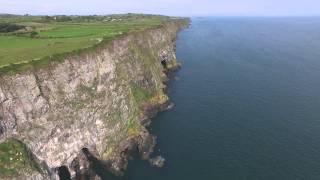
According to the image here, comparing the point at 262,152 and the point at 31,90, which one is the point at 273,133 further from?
the point at 31,90

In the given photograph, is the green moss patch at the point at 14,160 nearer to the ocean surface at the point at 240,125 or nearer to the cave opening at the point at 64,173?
the cave opening at the point at 64,173

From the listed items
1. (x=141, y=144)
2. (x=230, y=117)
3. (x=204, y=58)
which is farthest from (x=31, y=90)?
(x=204, y=58)

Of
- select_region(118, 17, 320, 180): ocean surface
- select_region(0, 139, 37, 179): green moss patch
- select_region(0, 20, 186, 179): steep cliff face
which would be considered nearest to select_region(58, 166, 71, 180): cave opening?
select_region(0, 20, 186, 179): steep cliff face

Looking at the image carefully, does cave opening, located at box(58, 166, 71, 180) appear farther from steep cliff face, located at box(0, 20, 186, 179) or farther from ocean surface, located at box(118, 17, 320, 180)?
ocean surface, located at box(118, 17, 320, 180)

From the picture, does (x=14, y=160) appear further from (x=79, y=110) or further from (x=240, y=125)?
(x=240, y=125)

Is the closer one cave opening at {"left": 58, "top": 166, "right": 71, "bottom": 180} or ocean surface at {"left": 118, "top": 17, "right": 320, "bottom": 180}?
cave opening at {"left": 58, "top": 166, "right": 71, "bottom": 180}
